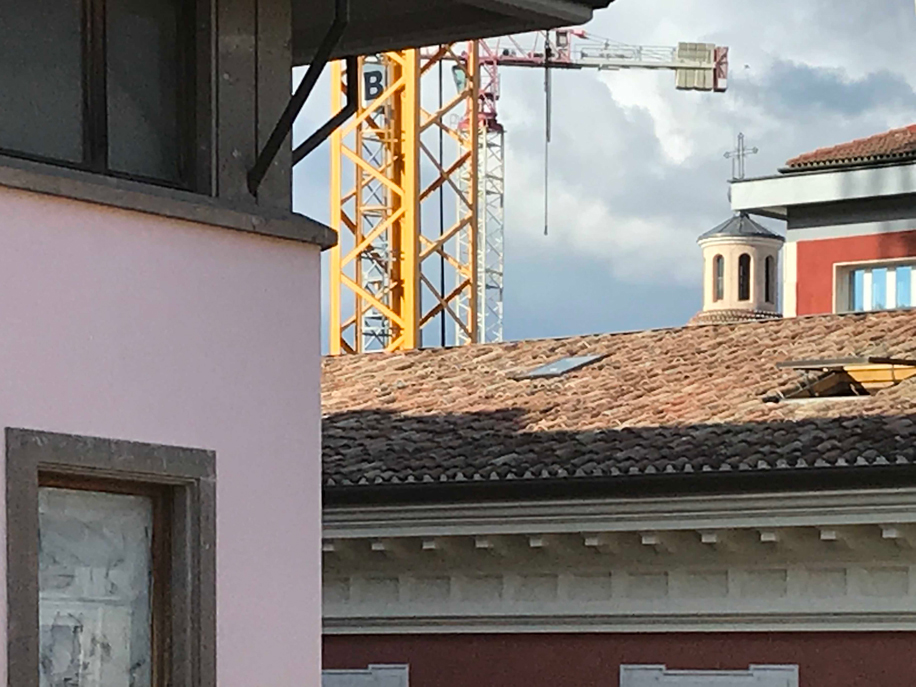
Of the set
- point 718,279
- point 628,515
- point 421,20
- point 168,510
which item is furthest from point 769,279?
point 168,510

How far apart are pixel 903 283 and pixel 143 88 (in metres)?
19.4

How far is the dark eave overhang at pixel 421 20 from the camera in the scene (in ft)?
34.2

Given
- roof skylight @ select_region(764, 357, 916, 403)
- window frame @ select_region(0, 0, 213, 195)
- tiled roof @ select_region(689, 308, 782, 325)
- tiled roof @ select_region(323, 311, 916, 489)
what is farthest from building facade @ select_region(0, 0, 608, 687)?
tiled roof @ select_region(689, 308, 782, 325)

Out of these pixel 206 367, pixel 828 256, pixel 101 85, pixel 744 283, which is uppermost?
pixel 744 283

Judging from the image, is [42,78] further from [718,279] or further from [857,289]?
[718,279]

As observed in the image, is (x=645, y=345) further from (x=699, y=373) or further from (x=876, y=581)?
(x=876, y=581)

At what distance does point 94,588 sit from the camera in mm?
9188

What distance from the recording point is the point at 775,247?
35188mm

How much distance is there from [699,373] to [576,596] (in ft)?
9.02

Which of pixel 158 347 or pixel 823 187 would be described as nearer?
pixel 158 347

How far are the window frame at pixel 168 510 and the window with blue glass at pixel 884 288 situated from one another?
19.1 m

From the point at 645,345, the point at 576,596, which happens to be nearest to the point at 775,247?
the point at 645,345

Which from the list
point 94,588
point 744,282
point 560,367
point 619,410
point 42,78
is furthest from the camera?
point 744,282

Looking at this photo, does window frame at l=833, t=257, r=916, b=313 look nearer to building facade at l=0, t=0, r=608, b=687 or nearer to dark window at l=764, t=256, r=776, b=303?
dark window at l=764, t=256, r=776, b=303
